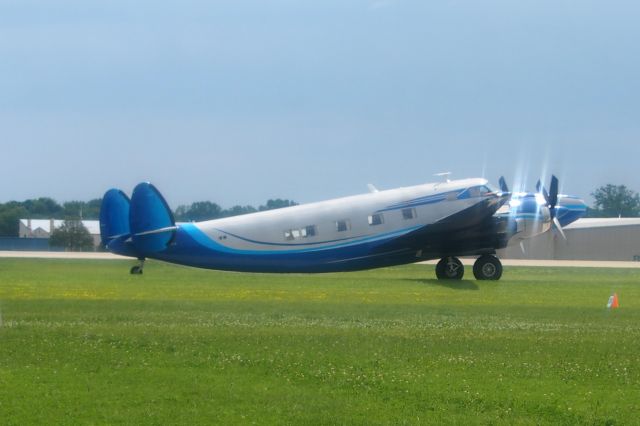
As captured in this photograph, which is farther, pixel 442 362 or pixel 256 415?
pixel 442 362

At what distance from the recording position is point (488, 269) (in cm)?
4134

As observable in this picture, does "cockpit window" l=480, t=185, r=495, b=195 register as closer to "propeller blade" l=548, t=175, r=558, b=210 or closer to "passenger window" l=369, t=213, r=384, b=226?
"propeller blade" l=548, t=175, r=558, b=210

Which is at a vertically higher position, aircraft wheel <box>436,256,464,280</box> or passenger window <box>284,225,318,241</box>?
passenger window <box>284,225,318,241</box>

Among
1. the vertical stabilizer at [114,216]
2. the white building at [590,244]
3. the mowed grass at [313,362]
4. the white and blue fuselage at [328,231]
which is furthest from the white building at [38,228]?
the mowed grass at [313,362]

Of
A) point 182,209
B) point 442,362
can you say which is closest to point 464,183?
point 442,362

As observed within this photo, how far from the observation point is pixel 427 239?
40.2 metres

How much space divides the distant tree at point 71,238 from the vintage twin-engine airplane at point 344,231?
71860 millimetres

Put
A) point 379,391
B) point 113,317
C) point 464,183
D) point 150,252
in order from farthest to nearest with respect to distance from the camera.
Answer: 1. point 464,183
2. point 150,252
3. point 113,317
4. point 379,391

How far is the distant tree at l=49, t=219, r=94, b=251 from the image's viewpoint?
363 feet

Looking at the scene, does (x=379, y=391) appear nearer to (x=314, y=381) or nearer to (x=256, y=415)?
(x=314, y=381)

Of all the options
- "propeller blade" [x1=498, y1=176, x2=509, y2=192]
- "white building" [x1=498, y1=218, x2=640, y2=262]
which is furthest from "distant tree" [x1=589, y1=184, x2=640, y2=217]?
"propeller blade" [x1=498, y1=176, x2=509, y2=192]

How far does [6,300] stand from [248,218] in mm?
14330

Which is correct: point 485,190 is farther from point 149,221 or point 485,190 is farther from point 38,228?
point 38,228

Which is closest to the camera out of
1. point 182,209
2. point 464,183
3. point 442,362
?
point 442,362
